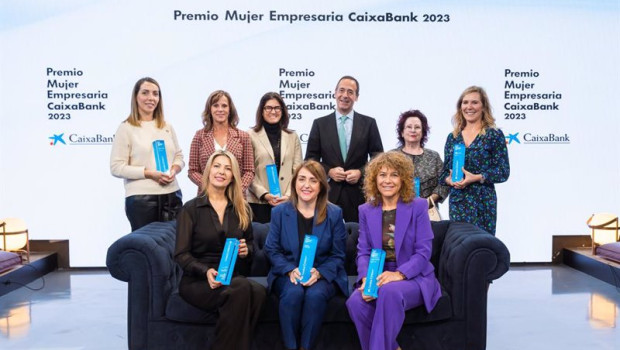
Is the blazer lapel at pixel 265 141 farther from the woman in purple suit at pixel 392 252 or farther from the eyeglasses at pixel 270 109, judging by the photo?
the woman in purple suit at pixel 392 252

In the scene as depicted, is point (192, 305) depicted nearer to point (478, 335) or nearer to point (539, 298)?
point (478, 335)

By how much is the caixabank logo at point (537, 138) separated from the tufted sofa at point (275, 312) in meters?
3.25

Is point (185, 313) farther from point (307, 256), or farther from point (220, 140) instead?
point (220, 140)

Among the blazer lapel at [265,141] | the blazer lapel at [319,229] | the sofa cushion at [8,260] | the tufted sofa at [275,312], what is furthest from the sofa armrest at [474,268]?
the sofa cushion at [8,260]

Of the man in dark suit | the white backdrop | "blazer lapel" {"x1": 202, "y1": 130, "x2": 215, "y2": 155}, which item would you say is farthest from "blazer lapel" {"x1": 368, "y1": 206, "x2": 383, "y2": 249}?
the white backdrop

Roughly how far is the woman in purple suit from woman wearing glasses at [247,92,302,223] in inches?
43.0

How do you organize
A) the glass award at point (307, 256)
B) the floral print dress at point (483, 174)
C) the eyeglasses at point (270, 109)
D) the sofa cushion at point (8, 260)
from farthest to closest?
the sofa cushion at point (8, 260)
the eyeglasses at point (270, 109)
the floral print dress at point (483, 174)
the glass award at point (307, 256)

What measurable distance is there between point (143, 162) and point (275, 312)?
59.5 inches

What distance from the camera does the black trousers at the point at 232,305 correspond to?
10.9 ft

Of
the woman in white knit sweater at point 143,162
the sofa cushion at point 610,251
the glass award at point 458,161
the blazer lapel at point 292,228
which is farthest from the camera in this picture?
the sofa cushion at point 610,251

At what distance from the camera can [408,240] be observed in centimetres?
352

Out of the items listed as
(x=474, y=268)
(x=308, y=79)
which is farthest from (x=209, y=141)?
(x=308, y=79)

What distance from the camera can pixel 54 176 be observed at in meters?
6.46

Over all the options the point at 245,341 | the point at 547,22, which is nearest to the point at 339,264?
the point at 245,341
